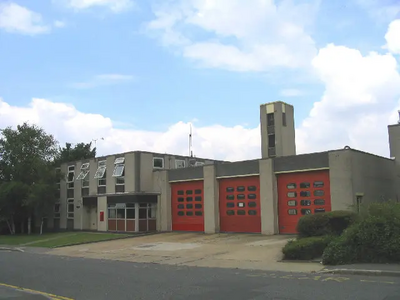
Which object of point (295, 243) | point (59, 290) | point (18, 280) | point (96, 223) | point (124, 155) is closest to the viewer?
point (59, 290)

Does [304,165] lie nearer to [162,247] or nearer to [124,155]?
[162,247]

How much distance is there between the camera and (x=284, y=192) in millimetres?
24688

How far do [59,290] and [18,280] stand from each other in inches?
119

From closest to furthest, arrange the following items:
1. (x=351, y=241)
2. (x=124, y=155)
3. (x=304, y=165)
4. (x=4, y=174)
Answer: (x=351, y=241) < (x=304, y=165) < (x=124, y=155) < (x=4, y=174)

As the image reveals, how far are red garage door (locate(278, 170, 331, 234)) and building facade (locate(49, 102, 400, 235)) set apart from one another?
0.05 m

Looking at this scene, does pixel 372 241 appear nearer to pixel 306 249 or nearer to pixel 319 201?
pixel 306 249

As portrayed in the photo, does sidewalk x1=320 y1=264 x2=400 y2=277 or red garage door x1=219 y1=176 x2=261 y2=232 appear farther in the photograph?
red garage door x1=219 y1=176 x2=261 y2=232

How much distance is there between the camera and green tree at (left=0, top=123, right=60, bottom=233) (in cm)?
3784

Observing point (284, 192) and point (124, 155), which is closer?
point (284, 192)

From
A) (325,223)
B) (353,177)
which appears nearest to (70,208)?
(353,177)

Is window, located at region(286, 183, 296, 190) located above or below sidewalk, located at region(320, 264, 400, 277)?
above

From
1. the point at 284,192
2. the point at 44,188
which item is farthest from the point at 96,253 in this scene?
the point at 44,188

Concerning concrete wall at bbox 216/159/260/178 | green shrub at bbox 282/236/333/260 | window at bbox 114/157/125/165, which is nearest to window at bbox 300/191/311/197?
concrete wall at bbox 216/159/260/178

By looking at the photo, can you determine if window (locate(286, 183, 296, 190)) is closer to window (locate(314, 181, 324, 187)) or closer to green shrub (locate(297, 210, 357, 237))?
window (locate(314, 181, 324, 187))
